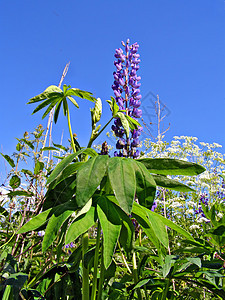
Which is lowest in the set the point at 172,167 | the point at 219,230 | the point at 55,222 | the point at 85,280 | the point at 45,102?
the point at 85,280

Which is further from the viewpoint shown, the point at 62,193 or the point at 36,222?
the point at 62,193

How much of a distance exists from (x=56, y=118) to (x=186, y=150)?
348cm

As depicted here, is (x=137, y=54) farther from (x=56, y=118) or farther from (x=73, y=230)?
(x=73, y=230)

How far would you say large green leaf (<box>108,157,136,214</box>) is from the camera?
0.67 metres

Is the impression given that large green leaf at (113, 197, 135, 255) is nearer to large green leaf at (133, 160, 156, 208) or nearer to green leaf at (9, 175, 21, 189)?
large green leaf at (133, 160, 156, 208)

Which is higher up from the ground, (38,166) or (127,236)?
(38,166)

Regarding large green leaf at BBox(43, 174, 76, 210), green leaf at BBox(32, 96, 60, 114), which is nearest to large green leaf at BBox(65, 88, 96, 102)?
green leaf at BBox(32, 96, 60, 114)

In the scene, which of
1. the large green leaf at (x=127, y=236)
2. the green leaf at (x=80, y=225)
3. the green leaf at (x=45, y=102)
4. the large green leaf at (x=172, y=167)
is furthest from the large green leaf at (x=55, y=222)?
the green leaf at (x=45, y=102)

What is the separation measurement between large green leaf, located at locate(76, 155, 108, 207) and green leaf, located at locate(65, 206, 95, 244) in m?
0.10

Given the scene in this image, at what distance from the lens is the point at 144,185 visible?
2.52 ft

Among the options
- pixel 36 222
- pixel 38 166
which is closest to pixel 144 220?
pixel 36 222

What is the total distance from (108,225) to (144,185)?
0.15 meters

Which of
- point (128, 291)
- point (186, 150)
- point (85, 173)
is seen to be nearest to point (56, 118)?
point (85, 173)

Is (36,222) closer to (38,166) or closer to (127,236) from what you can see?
(127,236)
